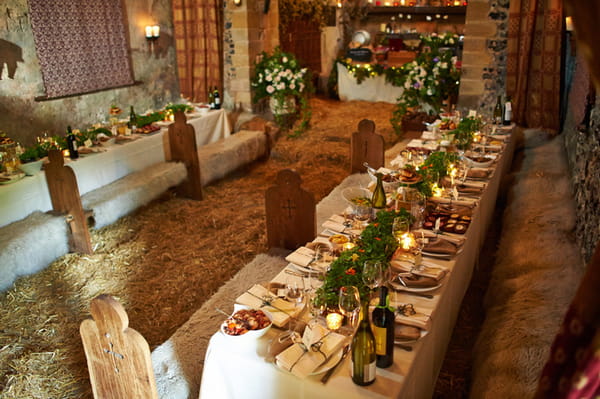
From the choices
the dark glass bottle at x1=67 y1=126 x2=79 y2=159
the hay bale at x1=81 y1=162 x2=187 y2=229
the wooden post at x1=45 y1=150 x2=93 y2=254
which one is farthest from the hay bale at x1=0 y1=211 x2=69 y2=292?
the dark glass bottle at x1=67 y1=126 x2=79 y2=159

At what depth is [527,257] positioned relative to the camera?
3223 millimetres

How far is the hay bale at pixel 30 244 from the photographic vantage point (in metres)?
3.76

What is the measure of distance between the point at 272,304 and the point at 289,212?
→ 1290 millimetres

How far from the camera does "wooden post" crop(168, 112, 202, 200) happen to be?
534cm

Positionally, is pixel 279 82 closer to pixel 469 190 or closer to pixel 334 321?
pixel 469 190

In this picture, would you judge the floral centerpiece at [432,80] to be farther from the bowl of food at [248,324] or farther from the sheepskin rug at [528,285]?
the bowl of food at [248,324]

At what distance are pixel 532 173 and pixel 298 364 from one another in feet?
12.6

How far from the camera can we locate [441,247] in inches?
102

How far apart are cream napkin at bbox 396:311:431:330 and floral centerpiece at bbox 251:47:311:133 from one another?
18.9 feet

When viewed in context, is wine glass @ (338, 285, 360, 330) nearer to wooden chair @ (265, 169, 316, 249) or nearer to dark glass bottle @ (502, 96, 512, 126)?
wooden chair @ (265, 169, 316, 249)

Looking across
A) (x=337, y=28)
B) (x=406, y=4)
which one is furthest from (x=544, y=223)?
(x=406, y=4)

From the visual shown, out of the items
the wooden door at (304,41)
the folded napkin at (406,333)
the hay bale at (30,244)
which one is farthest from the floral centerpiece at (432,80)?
the folded napkin at (406,333)

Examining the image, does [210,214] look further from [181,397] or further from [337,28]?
[337,28]

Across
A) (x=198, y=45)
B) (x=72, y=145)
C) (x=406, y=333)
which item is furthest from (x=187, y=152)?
(x=406, y=333)
